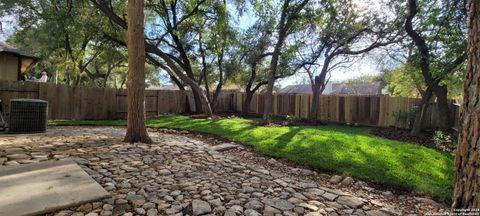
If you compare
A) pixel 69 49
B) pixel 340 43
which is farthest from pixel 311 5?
pixel 69 49

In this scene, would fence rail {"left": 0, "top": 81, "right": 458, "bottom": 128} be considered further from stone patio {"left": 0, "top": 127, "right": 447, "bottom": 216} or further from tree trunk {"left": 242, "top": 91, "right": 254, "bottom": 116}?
stone patio {"left": 0, "top": 127, "right": 447, "bottom": 216}

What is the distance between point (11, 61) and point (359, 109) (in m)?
14.3

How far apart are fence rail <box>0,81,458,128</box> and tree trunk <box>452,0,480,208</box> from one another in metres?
9.71

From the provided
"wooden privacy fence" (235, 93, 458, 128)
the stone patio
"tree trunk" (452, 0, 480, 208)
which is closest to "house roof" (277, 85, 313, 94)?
"wooden privacy fence" (235, 93, 458, 128)

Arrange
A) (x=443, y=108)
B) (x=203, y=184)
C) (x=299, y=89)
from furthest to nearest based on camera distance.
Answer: (x=299, y=89), (x=443, y=108), (x=203, y=184)

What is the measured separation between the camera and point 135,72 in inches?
217

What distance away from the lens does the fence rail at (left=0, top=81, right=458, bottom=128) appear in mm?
9391

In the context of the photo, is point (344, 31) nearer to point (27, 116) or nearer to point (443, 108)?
point (443, 108)

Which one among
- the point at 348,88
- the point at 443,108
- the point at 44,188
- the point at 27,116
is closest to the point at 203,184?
the point at 44,188

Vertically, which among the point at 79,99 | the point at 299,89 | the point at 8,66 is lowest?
the point at 79,99

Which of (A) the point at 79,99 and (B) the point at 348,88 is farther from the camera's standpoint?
(B) the point at 348,88

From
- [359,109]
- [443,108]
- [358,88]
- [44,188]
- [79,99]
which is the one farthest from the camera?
[358,88]

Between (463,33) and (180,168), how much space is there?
25.3ft

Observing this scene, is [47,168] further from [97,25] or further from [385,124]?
[385,124]
